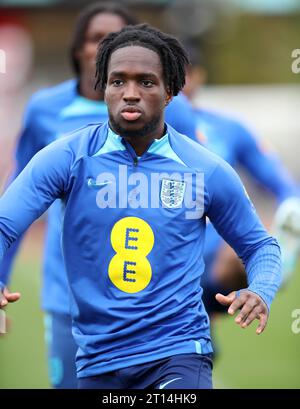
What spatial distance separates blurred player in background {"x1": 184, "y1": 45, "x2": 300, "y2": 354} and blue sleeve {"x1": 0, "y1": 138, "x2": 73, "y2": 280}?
225 centimetres

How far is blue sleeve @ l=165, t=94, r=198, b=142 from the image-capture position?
17.3 feet

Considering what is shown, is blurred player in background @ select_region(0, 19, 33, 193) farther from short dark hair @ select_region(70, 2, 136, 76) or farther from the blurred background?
short dark hair @ select_region(70, 2, 136, 76)

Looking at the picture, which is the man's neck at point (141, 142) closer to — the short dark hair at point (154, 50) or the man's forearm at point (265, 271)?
the short dark hair at point (154, 50)

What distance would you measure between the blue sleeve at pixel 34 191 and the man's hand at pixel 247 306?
79 cm

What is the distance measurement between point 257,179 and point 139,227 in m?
3.45

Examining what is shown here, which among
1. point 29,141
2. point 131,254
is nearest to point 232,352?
point 29,141

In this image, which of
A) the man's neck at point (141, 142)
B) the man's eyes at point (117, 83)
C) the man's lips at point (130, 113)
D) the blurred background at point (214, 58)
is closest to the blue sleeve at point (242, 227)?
the man's neck at point (141, 142)

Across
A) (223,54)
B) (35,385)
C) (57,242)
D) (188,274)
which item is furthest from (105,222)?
(223,54)

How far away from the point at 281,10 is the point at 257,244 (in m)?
23.8

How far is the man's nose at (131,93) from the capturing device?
13.6 feet

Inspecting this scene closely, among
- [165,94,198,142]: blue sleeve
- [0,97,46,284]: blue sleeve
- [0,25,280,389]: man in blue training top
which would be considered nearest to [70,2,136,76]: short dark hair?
[0,97,46,284]: blue sleeve

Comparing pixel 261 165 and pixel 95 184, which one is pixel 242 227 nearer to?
pixel 95 184

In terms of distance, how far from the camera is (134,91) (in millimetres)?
4180

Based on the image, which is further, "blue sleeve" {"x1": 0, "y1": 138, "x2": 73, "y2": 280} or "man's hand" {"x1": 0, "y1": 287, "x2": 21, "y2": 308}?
"blue sleeve" {"x1": 0, "y1": 138, "x2": 73, "y2": 280}
